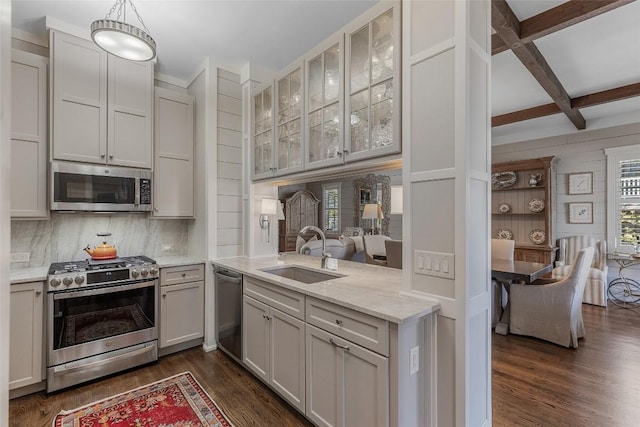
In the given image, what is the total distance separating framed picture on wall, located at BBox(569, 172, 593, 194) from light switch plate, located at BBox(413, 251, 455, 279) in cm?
508

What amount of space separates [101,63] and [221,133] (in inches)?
47.0

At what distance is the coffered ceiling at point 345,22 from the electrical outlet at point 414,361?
7.94ft

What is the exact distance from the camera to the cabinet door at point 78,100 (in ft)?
8.56

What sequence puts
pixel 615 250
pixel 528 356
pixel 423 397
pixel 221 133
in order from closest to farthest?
1. pixel 423 397
2. pixel 528 356
3. pixel 221 133
4. pixel 615 250

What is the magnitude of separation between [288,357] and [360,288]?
2.38 ft

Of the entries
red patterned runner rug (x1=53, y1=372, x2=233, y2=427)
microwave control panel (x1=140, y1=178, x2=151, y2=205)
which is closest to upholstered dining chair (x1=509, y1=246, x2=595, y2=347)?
red patterned runner rug (x1=53, y1=372, x2=233, y2=427)

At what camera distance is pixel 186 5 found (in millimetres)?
2359

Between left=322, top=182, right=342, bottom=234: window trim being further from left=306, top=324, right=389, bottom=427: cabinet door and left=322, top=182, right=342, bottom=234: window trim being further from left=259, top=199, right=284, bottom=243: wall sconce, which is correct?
left=306, top=324, right=389, bottom=427: cabinet door

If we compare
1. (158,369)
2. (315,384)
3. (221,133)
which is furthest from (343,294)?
(221,133)

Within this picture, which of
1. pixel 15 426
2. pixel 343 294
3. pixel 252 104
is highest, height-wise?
pixel 252 104

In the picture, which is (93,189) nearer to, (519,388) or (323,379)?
(323,379)

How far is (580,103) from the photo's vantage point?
4219mm

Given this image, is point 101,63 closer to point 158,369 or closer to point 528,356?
point 158,369

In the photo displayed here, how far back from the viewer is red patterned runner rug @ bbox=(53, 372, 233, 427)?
2.07 m
